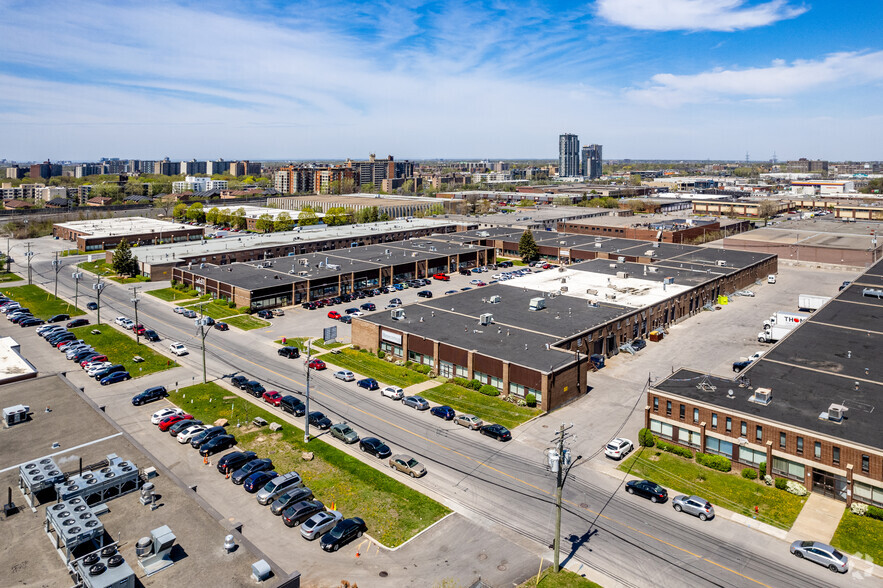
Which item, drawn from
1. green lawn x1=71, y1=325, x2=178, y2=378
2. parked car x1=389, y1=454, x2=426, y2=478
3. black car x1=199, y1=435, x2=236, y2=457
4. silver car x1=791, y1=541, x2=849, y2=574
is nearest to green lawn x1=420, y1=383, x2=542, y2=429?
parked car x1=389, y1=454, x2=426, y2=478

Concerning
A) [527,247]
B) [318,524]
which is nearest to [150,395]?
[318,524]

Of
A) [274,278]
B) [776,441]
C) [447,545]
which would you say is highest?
[274,278]

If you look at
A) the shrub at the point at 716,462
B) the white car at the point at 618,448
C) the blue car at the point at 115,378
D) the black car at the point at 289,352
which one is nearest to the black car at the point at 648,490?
the white car at the point at 618,448

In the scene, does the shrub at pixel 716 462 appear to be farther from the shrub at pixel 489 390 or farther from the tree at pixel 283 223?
the tree at pixel 283 223

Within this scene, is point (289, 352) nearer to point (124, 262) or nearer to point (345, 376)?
→ point (345, 376)

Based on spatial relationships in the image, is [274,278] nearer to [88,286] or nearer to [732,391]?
[88,286]

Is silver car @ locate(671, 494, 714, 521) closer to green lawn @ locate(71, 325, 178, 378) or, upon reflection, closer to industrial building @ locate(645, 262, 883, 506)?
industrial building @ locate(645, 262, 883, 506)

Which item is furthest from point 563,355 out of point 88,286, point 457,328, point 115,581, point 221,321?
point 88,286
